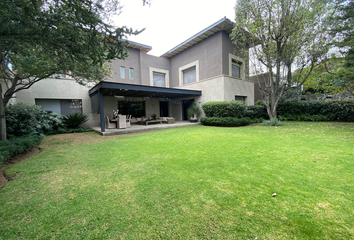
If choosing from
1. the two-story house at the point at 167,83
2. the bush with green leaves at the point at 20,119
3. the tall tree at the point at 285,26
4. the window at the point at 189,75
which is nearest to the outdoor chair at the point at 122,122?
the two-story house at the point at 167,83

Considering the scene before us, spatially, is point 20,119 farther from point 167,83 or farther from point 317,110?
point 317,110

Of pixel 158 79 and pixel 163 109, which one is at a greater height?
pixel 158 79

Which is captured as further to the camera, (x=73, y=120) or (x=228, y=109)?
(x=228, y=109)

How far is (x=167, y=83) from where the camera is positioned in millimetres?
14867

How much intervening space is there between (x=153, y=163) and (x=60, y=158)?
2.72 meters

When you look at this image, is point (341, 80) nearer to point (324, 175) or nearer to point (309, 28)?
point (309, 28)

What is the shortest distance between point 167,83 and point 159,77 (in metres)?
1.01

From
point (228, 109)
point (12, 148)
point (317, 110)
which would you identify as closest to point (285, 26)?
point (228, 109)

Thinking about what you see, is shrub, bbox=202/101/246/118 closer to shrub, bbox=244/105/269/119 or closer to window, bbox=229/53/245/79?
shrub, bbox=244/105/269/119

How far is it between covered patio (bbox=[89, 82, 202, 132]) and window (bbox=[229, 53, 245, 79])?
3.16 meters

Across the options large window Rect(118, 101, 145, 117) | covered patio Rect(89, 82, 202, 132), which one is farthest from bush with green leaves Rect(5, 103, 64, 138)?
large window Rect(118, 101, 145, 117)

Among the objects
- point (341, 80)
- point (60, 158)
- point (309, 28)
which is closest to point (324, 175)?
point (60, 158)

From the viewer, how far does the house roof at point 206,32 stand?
9.99m

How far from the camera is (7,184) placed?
8.10ft
